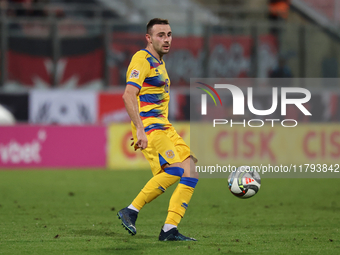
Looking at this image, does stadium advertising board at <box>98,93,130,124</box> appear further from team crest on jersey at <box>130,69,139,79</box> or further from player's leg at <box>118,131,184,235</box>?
team crest on jersey at <box>130,69,139,79</box>

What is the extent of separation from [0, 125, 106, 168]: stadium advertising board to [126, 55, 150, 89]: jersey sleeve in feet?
28.8

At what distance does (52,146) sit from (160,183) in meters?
8.90

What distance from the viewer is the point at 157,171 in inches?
227

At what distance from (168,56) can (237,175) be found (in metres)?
10.1

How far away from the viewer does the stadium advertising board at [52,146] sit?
14.0 metres

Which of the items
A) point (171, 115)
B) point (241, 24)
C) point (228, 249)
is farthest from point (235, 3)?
point (228, 249)

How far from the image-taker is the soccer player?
18.5 ft

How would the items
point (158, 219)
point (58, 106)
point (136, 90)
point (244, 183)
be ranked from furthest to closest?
point (58, 106) < point (158, 219) < point (244, 183) < point (136, 90)

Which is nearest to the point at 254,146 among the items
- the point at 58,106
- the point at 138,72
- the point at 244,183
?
the point at 58,106

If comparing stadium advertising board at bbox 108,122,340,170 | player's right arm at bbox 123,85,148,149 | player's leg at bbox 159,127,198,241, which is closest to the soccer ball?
player's leg at bbox 159,127,198,241

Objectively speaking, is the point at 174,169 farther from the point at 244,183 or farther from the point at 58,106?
the point at 58,106

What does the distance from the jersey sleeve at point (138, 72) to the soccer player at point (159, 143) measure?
0.01 meters

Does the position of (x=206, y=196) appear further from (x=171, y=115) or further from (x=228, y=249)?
(x=171, y=115)

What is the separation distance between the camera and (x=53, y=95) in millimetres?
16094
